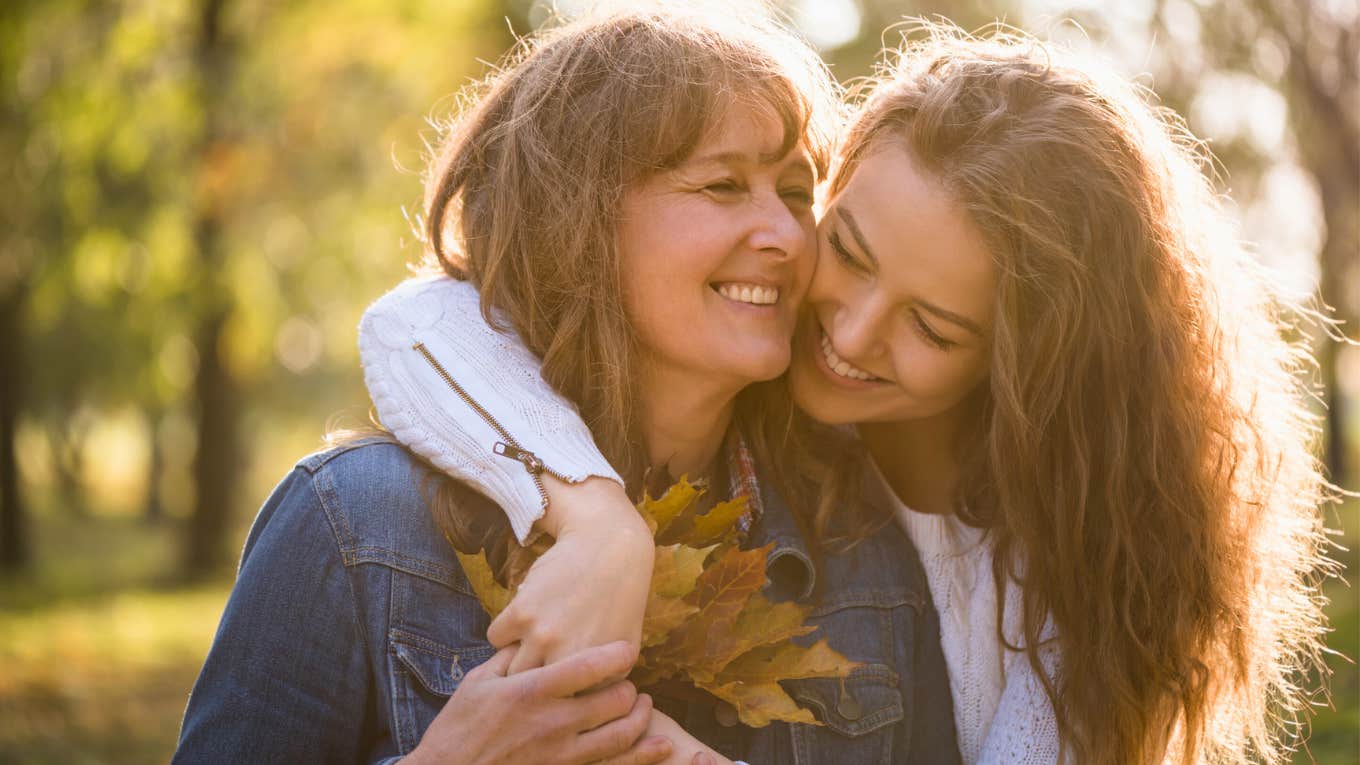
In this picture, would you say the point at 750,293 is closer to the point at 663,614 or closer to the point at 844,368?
the point at 844,368

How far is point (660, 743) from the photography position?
6.86 ft

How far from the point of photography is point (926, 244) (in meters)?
2.52

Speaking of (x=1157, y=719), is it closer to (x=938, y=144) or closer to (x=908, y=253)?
(x=908, y=253)

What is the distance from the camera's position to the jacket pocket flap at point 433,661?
2287 millimetres

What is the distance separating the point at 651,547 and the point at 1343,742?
8.14 feet

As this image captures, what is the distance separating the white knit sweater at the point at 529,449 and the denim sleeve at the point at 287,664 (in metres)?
0.29

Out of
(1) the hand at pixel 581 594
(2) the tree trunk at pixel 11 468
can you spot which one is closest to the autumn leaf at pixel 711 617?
(1) the hand at pixel 581 594

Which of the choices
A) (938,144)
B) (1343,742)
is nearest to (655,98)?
(938,144)

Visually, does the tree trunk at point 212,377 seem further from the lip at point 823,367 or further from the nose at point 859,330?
the nose at point 859,330

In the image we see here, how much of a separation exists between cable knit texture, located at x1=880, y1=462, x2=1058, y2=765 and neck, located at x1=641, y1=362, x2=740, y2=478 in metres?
0.54

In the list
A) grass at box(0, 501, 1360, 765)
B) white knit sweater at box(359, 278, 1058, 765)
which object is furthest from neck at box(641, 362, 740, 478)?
grass at box(0, 501, 1360, 765)

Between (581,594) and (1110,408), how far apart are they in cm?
127

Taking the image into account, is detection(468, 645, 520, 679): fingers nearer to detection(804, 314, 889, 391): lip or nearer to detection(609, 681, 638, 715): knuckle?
detection(609, 681, 638, 715): knuckle

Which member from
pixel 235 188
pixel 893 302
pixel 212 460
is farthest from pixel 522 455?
pixel 212 460
